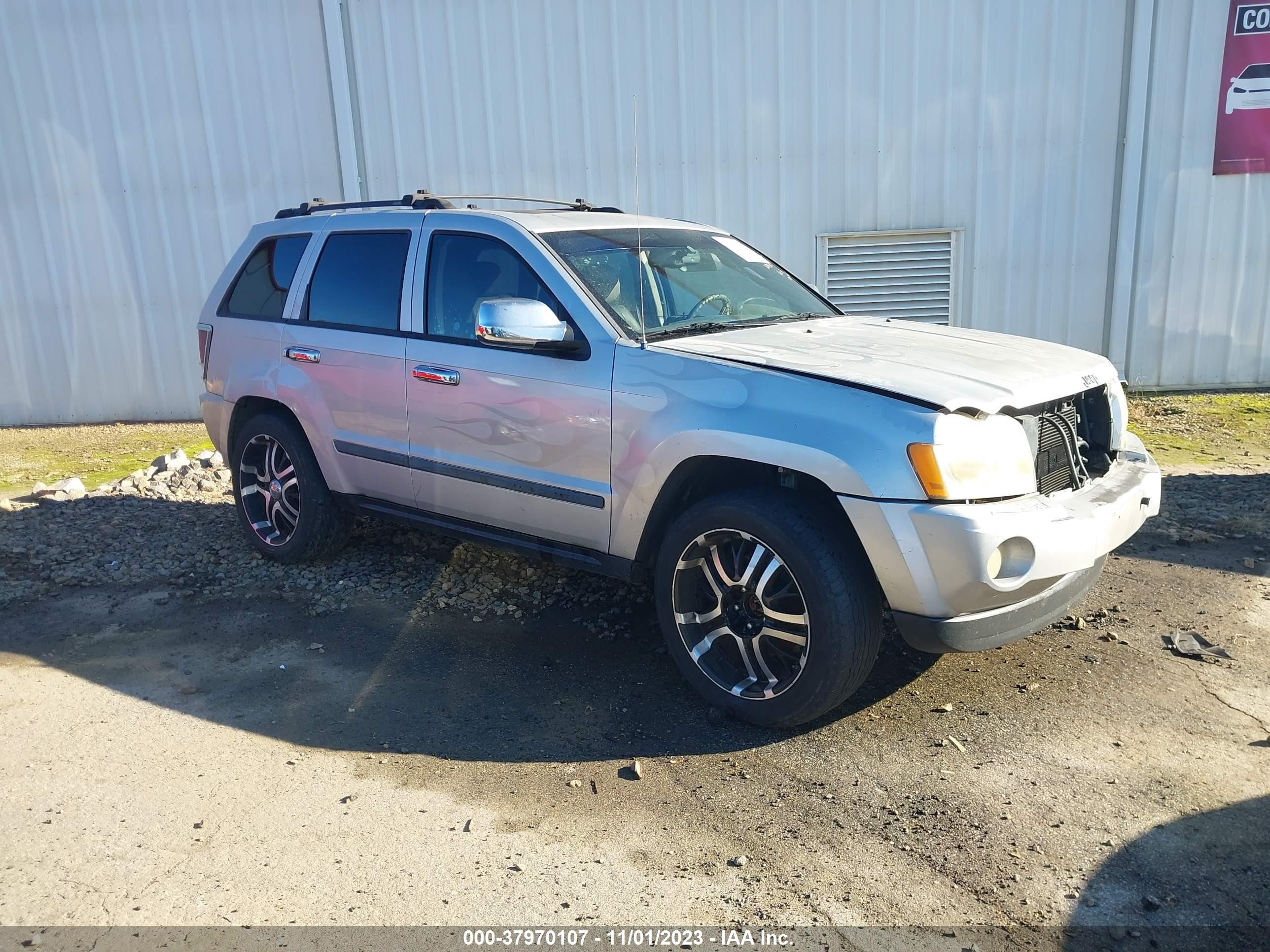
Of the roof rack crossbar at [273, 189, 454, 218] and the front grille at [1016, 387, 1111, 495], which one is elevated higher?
the roof rack crossbar at [273, 189, 454, 218]

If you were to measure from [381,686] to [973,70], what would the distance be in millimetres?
8111

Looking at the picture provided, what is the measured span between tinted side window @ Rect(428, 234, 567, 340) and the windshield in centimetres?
21

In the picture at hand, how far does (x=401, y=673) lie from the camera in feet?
14.2

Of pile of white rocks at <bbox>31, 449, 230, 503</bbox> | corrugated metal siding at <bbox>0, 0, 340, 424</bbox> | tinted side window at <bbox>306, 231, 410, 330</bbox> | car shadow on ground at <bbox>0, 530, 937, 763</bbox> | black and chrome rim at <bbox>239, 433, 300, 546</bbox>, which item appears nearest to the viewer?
car shadow on ground at <bbox>0, 530, 937, 763</bbox>

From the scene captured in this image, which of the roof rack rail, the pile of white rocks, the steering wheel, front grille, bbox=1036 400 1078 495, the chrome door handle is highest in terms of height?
the roof rack rail

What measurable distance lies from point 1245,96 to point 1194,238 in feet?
4.38

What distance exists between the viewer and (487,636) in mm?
4699

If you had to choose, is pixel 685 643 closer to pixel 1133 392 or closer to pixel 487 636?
pixel 487 636

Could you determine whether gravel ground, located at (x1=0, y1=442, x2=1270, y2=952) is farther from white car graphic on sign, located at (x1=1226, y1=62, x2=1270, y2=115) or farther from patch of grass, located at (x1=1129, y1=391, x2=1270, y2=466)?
white car graphic on sign, located at (x1=1226, y1=62, x2=1270, y2=115)

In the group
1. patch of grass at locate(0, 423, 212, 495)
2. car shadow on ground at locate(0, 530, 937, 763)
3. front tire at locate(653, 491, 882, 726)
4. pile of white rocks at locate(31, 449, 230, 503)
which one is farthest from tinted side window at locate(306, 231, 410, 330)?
patch of grass at locate(0, 423, 212, 495)

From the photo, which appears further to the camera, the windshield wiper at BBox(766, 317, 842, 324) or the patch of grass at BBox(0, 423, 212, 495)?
the patch of grass at BBox(0, 423, 212, 495)

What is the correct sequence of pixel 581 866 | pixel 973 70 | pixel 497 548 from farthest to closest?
pixel 973 70 < pixel 497 548 < pixel 581 866

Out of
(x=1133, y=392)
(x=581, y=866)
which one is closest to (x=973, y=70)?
(x=1133, y=392)

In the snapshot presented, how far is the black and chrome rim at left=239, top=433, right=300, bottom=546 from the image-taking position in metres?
5.54
